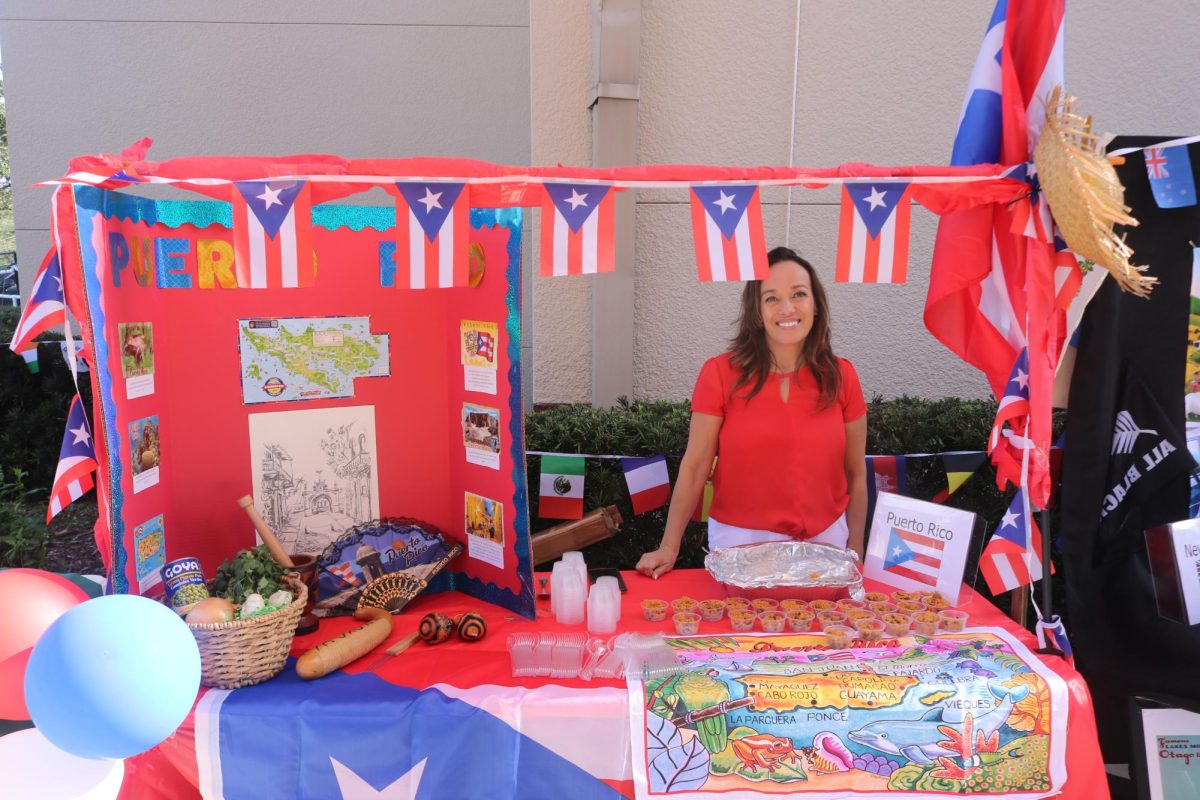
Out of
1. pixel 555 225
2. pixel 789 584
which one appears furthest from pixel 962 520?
pixel 555 225

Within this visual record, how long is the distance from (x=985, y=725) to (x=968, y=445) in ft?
7.71

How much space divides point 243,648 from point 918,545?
202cm

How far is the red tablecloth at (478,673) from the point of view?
2037 millimetres

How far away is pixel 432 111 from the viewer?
5902 millimetres

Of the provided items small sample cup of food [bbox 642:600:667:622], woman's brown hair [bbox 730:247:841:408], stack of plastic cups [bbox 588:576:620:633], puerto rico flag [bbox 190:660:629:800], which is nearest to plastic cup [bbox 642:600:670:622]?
small sample cup of food [bbox 642:600:667:622]

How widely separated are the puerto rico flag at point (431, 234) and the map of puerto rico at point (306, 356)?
0.55 meters

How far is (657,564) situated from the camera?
2826 millimetres

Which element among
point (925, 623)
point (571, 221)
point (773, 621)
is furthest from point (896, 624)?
point (571, 221)

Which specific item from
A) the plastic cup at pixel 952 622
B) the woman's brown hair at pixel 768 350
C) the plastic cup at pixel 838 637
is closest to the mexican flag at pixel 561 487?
the woman's brown hair at pixel 768 350

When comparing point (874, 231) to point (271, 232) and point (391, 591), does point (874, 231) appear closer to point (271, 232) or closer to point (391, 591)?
point (271, 232)

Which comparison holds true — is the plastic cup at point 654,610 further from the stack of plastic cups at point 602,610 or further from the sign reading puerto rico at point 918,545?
the sign reading puerto rico at point 918,545

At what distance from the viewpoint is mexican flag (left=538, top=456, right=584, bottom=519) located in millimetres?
3678

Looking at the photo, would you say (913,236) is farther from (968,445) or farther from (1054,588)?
(1054,588)

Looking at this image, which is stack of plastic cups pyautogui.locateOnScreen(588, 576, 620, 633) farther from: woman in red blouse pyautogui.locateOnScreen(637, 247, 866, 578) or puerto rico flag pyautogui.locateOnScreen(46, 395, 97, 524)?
puerto rico flag pyautogui.locateOnScreen(46, 395, 97, 524)
